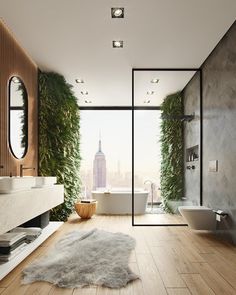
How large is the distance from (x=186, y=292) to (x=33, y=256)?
1.69 meters

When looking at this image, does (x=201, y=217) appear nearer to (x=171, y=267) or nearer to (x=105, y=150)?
(x=171, y=267)

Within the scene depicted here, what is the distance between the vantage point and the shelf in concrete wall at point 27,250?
268cm

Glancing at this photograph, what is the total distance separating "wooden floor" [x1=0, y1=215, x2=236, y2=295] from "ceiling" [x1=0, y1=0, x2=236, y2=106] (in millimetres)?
2429

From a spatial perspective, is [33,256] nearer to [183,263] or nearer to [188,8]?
[183,263]

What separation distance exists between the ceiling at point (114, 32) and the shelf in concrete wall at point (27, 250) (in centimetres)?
250

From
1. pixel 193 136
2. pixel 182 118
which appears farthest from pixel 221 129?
pixel 182 118

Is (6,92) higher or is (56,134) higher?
(6,92)

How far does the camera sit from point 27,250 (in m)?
3.23

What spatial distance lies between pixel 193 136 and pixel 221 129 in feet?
3.96

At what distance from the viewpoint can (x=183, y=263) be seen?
2.99 meters

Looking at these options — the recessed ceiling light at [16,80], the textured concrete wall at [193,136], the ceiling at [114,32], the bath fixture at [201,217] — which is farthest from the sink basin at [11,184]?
the textured concrete wall at [193,136]

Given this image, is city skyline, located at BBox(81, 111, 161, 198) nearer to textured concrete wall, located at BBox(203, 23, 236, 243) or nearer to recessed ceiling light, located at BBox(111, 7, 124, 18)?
textured concrete wall, located at BBox(203, 23, 236, 243)

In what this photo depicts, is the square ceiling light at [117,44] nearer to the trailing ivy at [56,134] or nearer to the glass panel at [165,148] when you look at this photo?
the glass panel at [165,148]

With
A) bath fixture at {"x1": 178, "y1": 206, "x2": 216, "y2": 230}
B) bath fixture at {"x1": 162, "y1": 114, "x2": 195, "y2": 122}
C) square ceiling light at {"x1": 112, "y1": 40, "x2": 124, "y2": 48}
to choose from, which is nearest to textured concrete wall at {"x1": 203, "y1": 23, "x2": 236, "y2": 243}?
bath fixture at {"x1": 178, "y1": 206, "x2": 216, "y2": 230}
